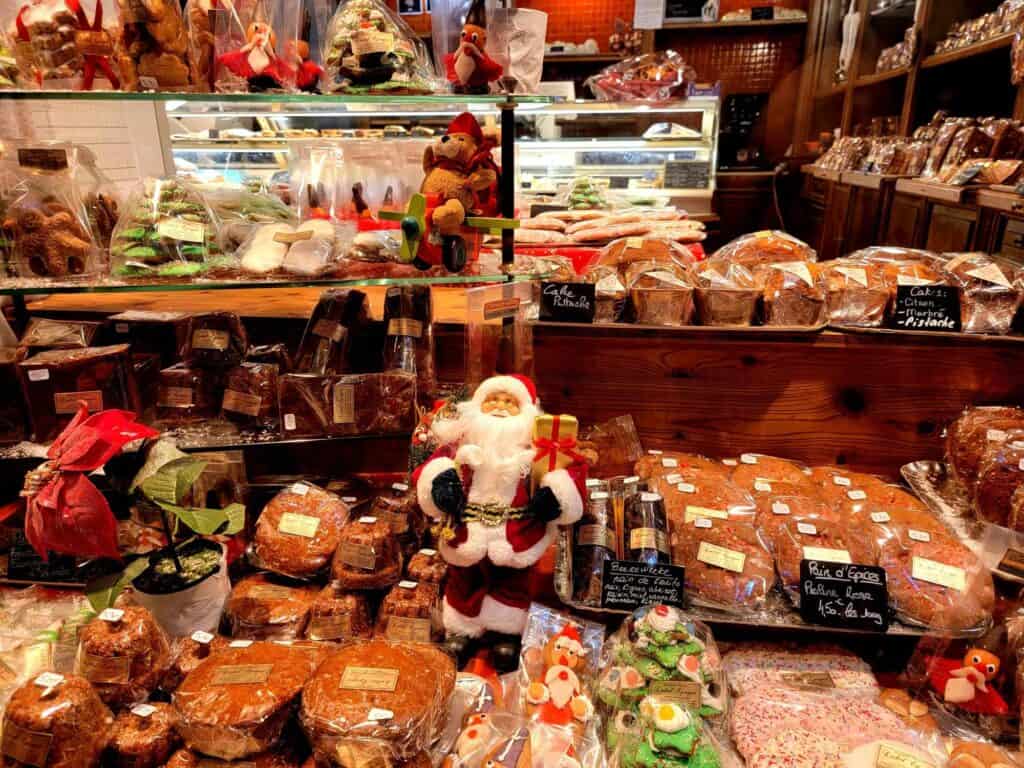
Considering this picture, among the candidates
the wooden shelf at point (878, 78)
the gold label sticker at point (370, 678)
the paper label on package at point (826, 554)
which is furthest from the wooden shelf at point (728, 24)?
the gold label sticker at point (370, 678)

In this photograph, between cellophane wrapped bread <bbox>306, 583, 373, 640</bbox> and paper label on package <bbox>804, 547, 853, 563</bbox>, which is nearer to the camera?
paper label on package <bbox>804, 547, 853, 563</bbox>

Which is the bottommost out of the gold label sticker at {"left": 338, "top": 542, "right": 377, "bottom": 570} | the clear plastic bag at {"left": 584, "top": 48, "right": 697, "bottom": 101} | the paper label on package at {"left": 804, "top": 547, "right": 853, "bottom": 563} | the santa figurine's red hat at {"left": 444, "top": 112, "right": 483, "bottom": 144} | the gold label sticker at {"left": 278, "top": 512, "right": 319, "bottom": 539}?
the gold label sticker at {"left": 338, "top": 542, "right": 377, "bottom": 570}

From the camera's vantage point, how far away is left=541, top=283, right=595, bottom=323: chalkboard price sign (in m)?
1.75

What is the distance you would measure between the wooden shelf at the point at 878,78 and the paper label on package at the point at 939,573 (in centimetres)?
357

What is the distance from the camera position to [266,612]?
1.56 metres

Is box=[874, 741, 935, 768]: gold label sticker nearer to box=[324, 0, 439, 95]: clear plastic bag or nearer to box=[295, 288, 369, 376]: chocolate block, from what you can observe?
box=[295, 288, 369, 376]: chocolate block

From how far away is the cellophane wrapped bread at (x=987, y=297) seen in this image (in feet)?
5.38

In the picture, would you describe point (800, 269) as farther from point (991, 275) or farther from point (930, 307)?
point (991, 275)

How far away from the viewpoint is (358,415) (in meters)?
1.74

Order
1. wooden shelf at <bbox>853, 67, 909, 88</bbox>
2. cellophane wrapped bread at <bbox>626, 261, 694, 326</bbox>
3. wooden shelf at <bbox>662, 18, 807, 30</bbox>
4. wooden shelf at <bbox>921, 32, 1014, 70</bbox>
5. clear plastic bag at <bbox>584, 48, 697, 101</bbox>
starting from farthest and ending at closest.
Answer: wooden shelf at <bbox>662, 18, 807, 30</bbox> → wooden shelf at <bbox>853, 67, 909, 88</bbox> → clear plastic bag at <bbox>584, 48, 697, 101</bbox> → wooden shelf at <bbox>921, 32, 1014, 70</bbox> → cellophane wrapped bread at <bbox>626, 261, 694, 326</bbox>

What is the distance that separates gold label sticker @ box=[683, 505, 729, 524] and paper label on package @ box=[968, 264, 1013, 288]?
0.88 m

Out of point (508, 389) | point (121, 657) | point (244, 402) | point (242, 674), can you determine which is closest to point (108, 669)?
point (121, 657)

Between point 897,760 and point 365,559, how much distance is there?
1.11 meters

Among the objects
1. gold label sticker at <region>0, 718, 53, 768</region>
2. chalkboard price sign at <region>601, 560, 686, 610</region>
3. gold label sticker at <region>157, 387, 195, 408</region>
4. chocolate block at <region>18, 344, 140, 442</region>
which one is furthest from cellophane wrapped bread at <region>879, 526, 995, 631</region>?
chocolate block at <region>18, 344, 140, 442</region>
